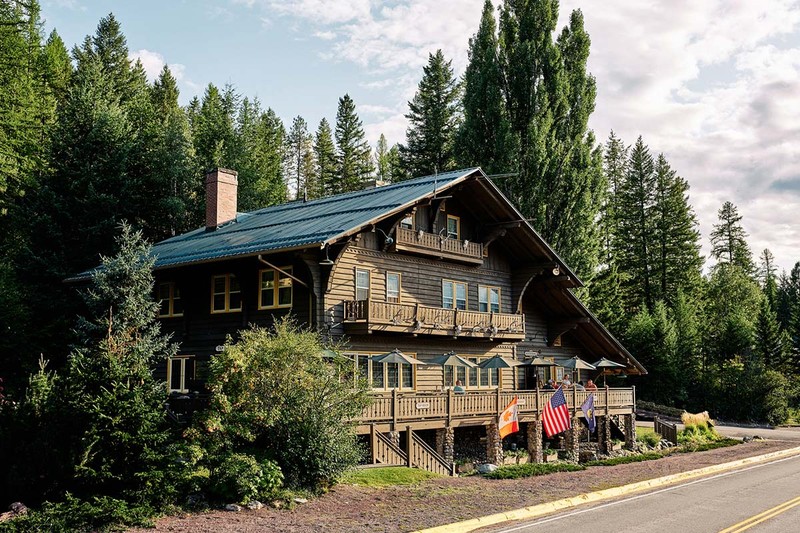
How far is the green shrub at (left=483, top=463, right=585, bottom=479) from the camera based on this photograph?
77.7 feet

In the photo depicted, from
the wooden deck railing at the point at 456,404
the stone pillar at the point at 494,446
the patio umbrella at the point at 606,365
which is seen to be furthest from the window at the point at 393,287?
the patio umbrella at the point at 606,365

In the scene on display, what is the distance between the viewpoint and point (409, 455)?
23.5 metres

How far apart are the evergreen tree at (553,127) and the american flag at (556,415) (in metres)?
18.6

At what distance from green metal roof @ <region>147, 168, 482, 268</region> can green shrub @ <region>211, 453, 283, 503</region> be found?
946 cm

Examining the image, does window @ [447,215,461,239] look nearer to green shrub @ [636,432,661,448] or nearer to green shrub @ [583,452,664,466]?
green shrub @ [583,452,664,466]

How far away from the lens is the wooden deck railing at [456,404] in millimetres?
24417

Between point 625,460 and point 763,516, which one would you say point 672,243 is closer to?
point 625,460

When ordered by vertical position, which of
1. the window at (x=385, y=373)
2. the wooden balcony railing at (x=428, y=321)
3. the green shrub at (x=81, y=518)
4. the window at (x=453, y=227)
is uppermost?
the window at (x=453, y=227)

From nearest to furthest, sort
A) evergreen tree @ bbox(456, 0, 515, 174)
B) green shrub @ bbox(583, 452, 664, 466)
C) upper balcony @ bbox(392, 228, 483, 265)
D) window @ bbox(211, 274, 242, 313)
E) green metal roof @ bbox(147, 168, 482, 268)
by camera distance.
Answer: green metal roof @ bbox(147, 168, 482, 268) < green shrub @ bbox(583, 452, 664, 466) < window @ bbox(211, 274, 242, 313) < upper balcony @ bbox(392, 228, 483, 265) < evergreen tree @ bbox(456, 0, 515, 174)

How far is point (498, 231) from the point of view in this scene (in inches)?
1375

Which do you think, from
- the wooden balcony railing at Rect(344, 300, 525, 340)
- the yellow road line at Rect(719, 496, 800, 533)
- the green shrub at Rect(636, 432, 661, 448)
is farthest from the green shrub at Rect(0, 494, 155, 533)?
the green shrub at Rect(636, 432, 661, 448)

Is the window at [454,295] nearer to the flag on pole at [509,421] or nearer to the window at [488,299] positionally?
the window at [488,299]

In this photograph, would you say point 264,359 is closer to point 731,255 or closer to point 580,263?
point 580,263

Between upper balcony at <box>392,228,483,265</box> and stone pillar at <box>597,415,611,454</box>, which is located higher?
upper balcony at <box>392,228,483,265</box>
